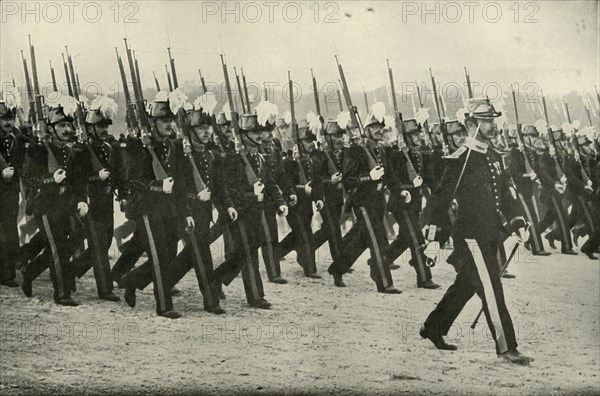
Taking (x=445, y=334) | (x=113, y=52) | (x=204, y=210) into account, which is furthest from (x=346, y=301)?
(x=113, y=52)

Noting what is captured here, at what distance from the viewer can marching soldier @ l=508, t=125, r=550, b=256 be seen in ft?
17.5

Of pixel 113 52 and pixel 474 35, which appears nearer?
pixel 113 52

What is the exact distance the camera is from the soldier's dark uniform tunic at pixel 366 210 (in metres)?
5.05

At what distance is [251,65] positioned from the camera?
4.96m

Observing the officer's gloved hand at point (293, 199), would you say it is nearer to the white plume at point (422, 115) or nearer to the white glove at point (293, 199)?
the white glove at point (293, 199)

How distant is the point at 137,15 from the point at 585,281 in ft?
11.7

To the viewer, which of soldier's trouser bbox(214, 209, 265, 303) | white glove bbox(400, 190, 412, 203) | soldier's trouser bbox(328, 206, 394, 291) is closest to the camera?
soldier's trouser bbox(214, 209, 265, 303)

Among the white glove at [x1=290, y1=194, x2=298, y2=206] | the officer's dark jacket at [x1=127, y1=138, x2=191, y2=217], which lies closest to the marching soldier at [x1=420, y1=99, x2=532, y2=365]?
the white glove at [x1=290, y1=194, x2=298, y2=206]

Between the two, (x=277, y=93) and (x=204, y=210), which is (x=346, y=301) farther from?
(x=277, y=93)

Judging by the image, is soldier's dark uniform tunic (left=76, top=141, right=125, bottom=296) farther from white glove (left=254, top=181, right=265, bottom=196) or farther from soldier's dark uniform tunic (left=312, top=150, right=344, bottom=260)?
soldier's dark uniform tunic (left=312, top=150, right=344, bottom=260)

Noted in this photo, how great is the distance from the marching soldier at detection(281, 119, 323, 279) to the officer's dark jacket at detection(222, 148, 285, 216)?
16 cm

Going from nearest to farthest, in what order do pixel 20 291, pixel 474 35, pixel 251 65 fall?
pixel 20 291 → pixel 251 65 → pixel 474 35

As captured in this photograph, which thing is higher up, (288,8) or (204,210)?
(288,8)

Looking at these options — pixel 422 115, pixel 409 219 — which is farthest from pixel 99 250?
pixel 422 115
